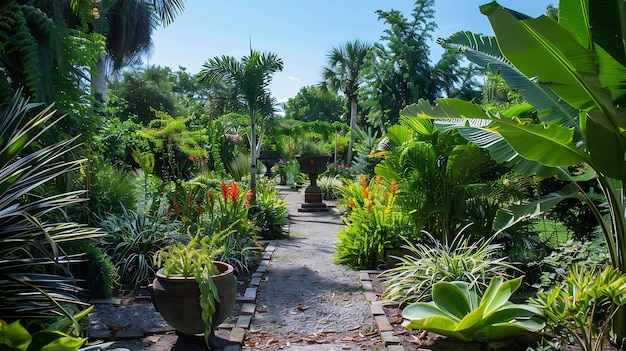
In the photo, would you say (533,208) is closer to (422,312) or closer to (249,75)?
(422,312)

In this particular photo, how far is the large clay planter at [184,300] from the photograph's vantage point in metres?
3.93

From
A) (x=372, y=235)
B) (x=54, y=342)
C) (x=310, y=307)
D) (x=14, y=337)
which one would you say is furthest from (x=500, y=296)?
(x=14, y=337)

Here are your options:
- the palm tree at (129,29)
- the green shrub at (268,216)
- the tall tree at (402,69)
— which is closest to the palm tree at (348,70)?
the tall tree at (402,69)

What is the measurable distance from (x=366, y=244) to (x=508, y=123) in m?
3.30

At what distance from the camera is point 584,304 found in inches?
135

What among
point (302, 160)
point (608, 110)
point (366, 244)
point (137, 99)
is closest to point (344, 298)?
point (366, 244)

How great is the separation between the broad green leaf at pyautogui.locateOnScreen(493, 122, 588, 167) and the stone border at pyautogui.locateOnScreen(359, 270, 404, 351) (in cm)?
187

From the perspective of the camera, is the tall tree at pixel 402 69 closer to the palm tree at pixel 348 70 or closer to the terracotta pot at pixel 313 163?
the palm tree at pixel 348 70

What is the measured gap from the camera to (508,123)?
3783 millimetres

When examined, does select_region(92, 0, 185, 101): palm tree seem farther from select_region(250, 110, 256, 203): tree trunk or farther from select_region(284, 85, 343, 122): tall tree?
select_region(284, 85, 343, 122): tall tree

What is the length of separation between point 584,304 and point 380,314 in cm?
190

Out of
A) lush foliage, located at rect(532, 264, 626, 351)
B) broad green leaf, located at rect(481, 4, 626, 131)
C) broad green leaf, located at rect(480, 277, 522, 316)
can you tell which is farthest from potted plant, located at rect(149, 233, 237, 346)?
broad green leaf, located at rect(481, 4, 626, 131)

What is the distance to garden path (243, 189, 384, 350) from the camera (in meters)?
4.32

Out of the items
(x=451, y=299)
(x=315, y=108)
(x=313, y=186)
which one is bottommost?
(x=451, y=299)
